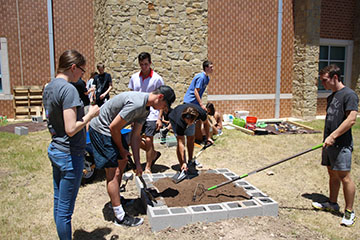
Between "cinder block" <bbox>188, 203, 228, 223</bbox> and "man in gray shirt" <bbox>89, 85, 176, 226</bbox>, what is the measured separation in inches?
24.5

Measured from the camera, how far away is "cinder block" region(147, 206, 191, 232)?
325cm

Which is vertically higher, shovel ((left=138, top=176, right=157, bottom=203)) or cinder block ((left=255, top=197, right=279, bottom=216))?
shovel ((left=138, top=176, right=157, bottom=203))

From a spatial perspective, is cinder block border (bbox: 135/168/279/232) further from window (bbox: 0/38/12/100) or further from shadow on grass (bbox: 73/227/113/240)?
window (bbox: 0/38/12/100)

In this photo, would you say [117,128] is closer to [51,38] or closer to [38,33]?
[51,38]

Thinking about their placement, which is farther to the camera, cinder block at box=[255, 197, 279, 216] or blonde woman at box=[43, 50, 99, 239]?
cinder block at box=[255, 197, 279, 216]

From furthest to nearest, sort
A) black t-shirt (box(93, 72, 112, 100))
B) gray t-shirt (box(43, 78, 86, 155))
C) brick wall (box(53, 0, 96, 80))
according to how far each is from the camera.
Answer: brick wall (box(53, 0, 96, 80)), black t-shirt (box(93, 72, 112, 100)), gray t-shirt (box(43, 78, 86, 155))

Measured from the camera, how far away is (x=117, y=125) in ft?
10.1

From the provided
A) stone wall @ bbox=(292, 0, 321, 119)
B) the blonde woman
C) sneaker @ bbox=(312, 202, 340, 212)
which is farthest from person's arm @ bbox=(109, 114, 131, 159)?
stone wall @ bbox=(292, 0, 321, 119)

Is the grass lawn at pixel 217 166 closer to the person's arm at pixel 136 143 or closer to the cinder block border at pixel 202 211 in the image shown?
the cinder block border at pixel 202 211

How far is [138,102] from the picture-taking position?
3.11 metres

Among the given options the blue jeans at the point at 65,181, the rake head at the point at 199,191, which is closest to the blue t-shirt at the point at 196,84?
the rake head at the point at 199,191

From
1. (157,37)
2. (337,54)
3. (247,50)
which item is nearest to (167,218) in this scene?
(157,37)

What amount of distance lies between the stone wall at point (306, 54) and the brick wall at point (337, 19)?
0.94m

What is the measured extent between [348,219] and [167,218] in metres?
2.20
